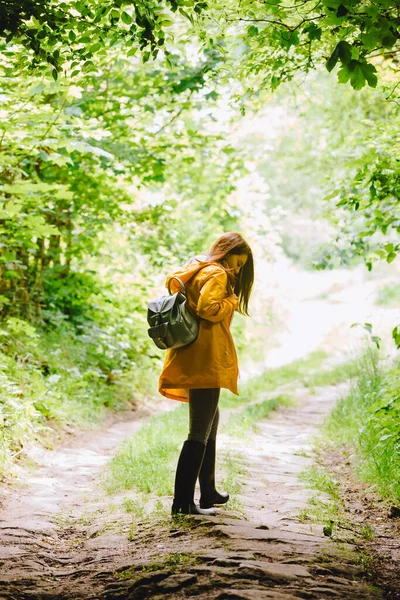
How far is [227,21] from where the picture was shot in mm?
4152

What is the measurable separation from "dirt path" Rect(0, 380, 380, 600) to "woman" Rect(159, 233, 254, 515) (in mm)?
315

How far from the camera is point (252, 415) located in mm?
8523

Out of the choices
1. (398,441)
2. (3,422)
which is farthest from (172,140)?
(398,441)

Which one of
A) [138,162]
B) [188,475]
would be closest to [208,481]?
[188,475]

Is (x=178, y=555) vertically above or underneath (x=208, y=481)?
underneath

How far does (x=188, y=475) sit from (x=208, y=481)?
0.41 m

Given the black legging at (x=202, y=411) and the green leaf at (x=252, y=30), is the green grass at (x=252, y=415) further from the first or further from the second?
the green leaf at (x=252, y=30)

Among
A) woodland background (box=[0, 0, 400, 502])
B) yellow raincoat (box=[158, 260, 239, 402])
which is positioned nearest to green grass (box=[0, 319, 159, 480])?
woodland background (box=[0, 0, 400, 502])

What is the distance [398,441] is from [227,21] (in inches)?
131

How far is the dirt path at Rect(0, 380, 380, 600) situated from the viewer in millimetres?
2854

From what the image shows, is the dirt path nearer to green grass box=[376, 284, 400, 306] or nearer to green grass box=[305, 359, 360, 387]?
green grass box=[305, 359, 360, 387]

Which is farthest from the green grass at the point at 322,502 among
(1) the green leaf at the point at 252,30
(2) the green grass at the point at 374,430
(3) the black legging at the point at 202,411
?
(1) the green leaf at the point at 252,30

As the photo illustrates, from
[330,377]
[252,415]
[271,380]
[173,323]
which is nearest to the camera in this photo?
[173,323]

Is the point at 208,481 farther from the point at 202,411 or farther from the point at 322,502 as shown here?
the point at 322,502
